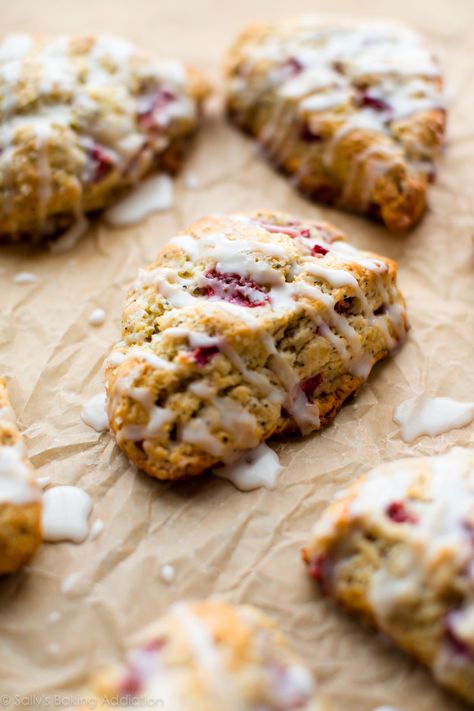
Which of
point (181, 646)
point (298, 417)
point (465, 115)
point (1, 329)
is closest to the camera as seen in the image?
point (181, 646)

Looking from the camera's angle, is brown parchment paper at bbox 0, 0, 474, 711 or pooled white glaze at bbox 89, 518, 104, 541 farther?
pooled white glaze at bbox 89, 518, 104, 541

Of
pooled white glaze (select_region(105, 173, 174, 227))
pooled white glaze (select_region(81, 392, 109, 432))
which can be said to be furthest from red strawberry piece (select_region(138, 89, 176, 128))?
pooled white glaze (select_region(81, 392, 109, 432))

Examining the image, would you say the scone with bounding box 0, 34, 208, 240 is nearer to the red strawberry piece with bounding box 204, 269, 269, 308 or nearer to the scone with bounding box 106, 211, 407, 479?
the scone with bounding box 106, 211, 407, 479

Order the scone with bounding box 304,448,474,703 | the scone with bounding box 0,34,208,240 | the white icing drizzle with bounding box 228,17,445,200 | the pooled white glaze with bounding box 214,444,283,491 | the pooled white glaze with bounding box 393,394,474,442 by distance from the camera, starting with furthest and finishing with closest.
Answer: the white icing drizzle with bounding box 228,17,445,200
the scone with bounding box 0,34,208,240
the pooled white glaze with bounding box 393,394,474,442
the pooled white glaze with bounding box 214,444,283,491
the scone with bounding box 304,448,474,703

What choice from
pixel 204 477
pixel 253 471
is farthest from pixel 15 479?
pixel 253 471

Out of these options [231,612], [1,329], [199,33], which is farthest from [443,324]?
[199,33]

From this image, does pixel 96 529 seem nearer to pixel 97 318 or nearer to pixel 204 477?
pixel 204 477

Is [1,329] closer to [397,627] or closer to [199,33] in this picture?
[397,627]
